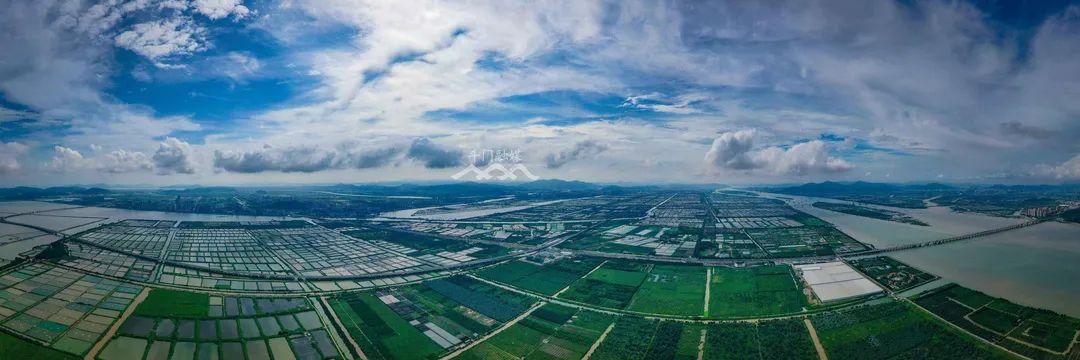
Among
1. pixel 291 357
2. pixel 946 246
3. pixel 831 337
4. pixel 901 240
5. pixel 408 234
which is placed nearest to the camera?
pixel 291 357

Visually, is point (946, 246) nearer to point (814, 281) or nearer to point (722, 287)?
point (814, 281)

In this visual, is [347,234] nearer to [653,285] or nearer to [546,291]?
[546,291]

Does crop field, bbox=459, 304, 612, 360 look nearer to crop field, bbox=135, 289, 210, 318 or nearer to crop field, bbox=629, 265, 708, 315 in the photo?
crop field, bbox=629, 265, 708, 315

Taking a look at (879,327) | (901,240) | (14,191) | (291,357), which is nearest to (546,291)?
(291,357)

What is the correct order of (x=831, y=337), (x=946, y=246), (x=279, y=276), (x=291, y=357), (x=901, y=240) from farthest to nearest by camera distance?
(x=901, y=240)
(x=946, y=246)
(x=279, y=276)
(x=831, y=337)
(x=291, y=357)

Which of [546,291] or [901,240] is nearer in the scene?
[546,291]

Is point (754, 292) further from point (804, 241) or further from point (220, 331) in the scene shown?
point (220, 331)

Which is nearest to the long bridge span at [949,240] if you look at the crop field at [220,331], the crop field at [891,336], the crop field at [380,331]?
the crop field at [891,336]
